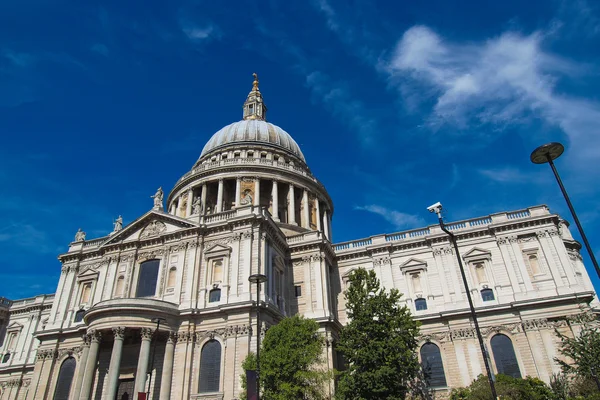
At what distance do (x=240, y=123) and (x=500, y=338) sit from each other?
44.0 meters

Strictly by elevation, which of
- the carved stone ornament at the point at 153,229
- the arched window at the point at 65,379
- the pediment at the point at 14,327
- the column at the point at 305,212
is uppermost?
the column at the point at 305,212

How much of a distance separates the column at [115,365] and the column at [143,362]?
1294mm

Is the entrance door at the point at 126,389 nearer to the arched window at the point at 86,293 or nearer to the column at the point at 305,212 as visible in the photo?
the arched window at the point at 86,293

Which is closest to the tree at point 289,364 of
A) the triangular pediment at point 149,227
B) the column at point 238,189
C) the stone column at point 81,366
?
the stone column at point 81,366

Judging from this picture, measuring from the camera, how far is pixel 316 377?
A: 25203 millimetres

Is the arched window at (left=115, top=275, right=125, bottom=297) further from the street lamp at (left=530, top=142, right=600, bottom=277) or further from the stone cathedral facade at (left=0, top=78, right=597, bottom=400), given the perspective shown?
the street lamp at (left=530, top=142, right=600, bottom=277)

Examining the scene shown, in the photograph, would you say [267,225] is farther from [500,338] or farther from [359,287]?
[500,338]

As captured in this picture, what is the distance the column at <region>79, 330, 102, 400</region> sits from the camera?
28766 millimetres

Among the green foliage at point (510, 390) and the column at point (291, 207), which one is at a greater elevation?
the column at point (291, 207)

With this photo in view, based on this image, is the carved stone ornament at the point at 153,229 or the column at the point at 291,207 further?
the column at the point at 291,207

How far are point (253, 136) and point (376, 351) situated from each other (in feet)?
130

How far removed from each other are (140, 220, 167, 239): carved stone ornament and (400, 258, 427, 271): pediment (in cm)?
2119

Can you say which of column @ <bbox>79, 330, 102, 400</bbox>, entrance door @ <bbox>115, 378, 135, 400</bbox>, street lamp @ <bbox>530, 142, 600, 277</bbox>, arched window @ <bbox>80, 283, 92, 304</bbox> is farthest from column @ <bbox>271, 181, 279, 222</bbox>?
street lamp @ <bbox>530, 142, 600, 277</bbox>

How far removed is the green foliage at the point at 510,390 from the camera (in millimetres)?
25469
